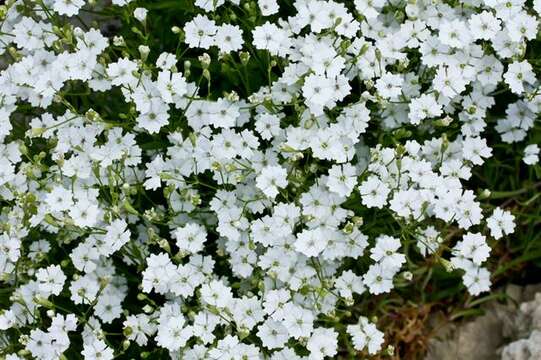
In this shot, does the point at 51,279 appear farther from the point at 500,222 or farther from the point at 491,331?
the point at 491,331

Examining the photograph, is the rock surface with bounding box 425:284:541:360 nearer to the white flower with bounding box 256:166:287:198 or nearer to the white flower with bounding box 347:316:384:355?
the white flower with bounding box 347:316:384:355

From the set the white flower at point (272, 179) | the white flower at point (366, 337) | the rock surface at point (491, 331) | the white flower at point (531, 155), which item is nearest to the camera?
the white flower at point (272, 179)

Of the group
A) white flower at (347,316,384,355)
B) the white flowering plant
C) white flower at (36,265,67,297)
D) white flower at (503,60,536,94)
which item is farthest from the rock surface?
white flower at (36,265,67,297)

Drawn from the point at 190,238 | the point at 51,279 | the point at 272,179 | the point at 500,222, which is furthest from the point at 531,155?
the point at 51,279

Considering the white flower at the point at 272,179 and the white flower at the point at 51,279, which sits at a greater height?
the white flower at the point at 272,179

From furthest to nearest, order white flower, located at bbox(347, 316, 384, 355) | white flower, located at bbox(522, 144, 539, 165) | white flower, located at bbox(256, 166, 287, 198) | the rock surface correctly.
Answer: the rock surface
white flower, located at bbox(522, 144, 539, 165)
white flower, located at bbox(347, 316, 384, 355)
white flower, located at bbox(256, 166, 287, 198)

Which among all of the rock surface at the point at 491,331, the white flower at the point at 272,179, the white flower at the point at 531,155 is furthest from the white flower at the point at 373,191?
the rock surface at the point at 491,331

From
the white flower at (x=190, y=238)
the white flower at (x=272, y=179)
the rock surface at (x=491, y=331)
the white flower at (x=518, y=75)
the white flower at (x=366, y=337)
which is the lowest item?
the white flower at (x=366, y=337)

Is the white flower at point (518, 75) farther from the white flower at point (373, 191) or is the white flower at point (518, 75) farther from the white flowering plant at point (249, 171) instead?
the white flower at point (373, 191)

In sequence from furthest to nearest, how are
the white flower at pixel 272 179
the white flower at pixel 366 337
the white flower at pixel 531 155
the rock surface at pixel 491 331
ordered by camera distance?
the rock surface at pixel 491 331, the white flower at pixel 531 155, the white flower at pixel 366 337, the white flower at pixel 272 179

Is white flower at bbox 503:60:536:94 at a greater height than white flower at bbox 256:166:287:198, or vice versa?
white flower at bbox 503:60:536:94
